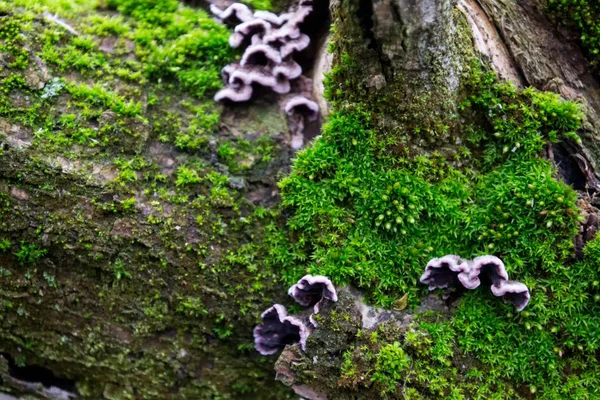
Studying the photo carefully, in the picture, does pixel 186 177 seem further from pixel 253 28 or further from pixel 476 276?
pixel 476 276

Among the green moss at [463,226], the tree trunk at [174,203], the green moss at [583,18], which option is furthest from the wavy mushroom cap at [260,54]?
Answer: the green moss at [583,18]

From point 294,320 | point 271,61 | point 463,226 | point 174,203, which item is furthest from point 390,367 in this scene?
point 271,61

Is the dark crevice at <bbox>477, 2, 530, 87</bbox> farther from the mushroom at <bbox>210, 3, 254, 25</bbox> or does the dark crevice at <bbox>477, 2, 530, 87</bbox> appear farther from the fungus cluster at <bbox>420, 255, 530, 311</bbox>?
the mushroom at <bbox>210, 3, 254, 25</bbox>

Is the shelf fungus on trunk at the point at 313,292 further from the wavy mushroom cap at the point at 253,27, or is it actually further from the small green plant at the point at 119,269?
the wavy mushroom cap at the point at 253,27

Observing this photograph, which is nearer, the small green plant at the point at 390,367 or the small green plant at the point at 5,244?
the small green plant at the point at 390,367

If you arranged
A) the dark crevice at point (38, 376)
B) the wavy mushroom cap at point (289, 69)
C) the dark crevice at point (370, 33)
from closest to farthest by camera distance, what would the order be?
the dark crevice at point (370, 33)
the dark crevice at point (38, 376)
the wavy mushroom cap at point (289, 69)

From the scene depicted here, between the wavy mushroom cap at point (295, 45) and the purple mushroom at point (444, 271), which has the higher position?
the wavy mushroom cap at point (295, 45)

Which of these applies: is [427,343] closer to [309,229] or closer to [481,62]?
[309,229]
